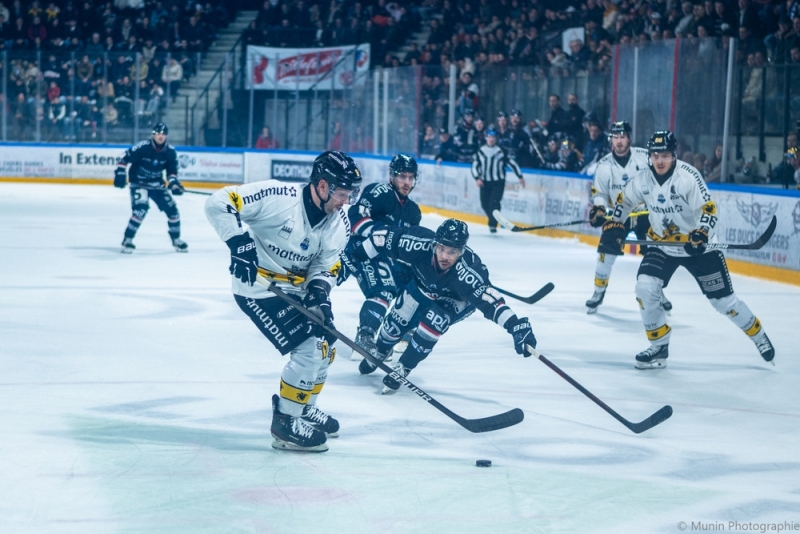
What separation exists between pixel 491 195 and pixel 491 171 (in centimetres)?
32

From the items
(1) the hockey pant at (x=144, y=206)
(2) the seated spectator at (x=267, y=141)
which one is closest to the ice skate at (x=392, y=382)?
(1) the hockey pant at (x=144, y=206)

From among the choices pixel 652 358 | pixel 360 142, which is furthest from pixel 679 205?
pixel 360 142

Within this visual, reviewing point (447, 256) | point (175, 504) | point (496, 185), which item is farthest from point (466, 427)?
point (496, 185)

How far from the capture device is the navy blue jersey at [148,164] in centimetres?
1087

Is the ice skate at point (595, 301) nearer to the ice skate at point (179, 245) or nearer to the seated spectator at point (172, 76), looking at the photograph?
the ice skate at point (179, 245)

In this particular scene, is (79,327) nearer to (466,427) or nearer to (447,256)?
(447,256)

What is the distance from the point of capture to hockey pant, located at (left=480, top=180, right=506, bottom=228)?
1337 centimetres

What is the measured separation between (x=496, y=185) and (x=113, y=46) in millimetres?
11183

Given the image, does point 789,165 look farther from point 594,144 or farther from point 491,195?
point 491,195

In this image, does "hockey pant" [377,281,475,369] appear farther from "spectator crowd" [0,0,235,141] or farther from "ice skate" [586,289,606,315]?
"spectator crowd" [0,0,235,141]

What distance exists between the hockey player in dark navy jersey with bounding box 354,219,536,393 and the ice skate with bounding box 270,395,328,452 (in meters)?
0.82

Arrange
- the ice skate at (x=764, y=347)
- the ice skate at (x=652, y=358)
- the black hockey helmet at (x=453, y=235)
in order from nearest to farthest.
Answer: the black hockey helmet at (x=453, y=235) → the ice skate at (x=652, y=358) → the ice skate at (x=764, y=347)

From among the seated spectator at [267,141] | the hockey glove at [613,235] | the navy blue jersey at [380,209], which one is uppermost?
the seated spectator at [267,141]

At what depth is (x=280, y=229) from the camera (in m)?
4.08
